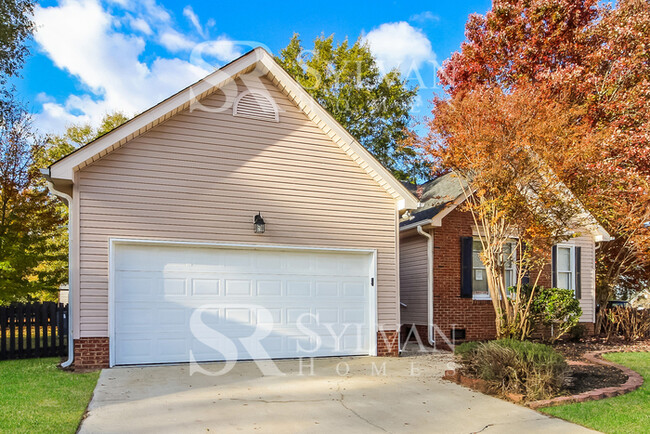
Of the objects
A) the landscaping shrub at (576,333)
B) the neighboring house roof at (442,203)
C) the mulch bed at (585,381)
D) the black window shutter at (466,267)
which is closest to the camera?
the mulch bed at (585,381)

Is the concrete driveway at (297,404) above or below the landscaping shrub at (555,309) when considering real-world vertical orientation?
below

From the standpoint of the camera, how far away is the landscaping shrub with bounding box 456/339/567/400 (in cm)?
689

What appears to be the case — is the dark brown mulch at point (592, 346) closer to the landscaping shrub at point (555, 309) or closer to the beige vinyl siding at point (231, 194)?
the landscaping shrub at point (555, 309)

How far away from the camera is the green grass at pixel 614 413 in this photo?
Answer: 5617mm

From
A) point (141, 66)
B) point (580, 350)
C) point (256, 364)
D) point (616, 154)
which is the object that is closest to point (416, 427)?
point (256, 364)

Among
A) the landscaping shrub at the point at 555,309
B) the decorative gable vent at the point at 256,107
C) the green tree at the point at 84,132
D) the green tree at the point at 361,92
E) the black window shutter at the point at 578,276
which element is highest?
the green tree at the point at 361,92

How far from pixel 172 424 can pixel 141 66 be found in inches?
583

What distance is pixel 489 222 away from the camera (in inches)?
395

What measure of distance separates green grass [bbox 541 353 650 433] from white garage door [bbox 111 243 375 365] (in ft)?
15.6

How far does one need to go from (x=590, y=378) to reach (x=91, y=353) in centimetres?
815

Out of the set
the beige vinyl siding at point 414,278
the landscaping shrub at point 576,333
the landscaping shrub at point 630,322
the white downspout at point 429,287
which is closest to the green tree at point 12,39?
the beige vinyl siding at point 414,278

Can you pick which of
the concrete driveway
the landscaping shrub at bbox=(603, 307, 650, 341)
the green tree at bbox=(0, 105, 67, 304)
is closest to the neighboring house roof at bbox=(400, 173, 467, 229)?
the concrete driveway

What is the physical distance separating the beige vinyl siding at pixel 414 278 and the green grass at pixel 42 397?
7.86 metres

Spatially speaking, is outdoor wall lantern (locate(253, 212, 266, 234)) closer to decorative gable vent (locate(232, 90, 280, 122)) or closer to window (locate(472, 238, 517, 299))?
decorative gable vent (locate(232, 90, 280, 122))
